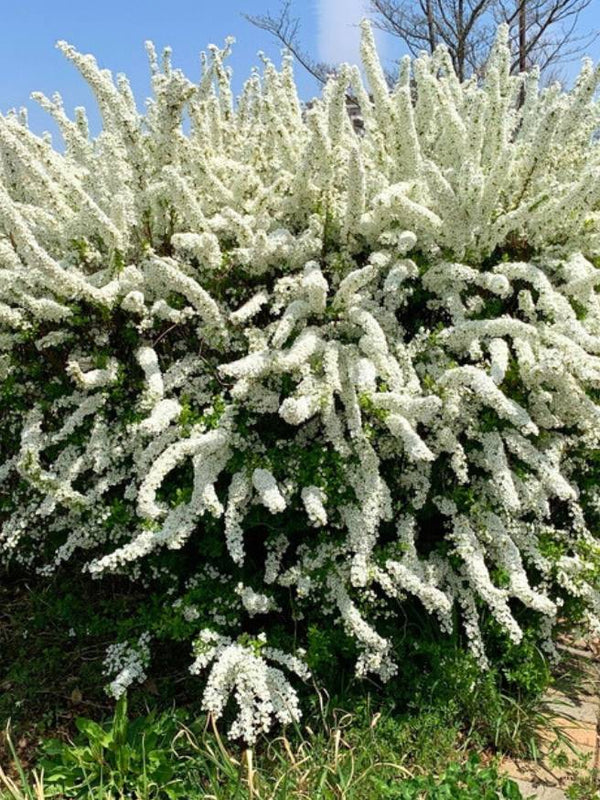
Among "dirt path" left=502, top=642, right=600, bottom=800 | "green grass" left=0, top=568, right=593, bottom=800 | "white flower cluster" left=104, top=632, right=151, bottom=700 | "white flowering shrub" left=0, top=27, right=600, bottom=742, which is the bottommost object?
"dirt path" left=502, top=642, right=600, bottom=800

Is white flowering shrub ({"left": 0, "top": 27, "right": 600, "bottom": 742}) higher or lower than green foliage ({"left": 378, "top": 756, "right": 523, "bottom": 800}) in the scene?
higher

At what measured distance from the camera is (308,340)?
3096mm

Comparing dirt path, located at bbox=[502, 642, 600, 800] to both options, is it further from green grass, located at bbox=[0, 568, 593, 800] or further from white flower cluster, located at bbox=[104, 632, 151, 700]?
white flower cluster, located at bbox=[104, 632, 151, 700]

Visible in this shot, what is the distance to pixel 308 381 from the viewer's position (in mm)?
3002

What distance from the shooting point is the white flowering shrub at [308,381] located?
3.04m

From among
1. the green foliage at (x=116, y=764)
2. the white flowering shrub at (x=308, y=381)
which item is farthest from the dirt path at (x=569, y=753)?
the green foliage at (x=116, y=764)

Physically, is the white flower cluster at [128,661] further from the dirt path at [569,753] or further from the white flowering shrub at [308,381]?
the dirt path at [569,753]

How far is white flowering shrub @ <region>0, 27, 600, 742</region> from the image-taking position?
304cm

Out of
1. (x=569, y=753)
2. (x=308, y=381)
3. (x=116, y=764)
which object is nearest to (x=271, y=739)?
(x=116, y=764)

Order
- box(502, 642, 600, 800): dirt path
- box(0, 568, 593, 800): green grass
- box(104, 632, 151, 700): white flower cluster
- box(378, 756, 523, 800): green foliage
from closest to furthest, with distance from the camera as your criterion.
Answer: box(378, 756, 523, 800): green foliage
box(0, 568, 593, 800): green grass
box(502, 642, 600, 800): dirt path
box(104, 632, 151, 700): white flower cluster

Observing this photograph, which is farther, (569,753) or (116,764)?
(569,753)

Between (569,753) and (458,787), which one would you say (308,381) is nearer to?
(458,787)

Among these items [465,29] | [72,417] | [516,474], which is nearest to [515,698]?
[516,474]

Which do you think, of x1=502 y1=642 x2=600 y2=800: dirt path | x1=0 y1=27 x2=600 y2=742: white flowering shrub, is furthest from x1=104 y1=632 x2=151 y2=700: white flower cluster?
x1=502 y1=642 x2=600 y2=800: dirt path
